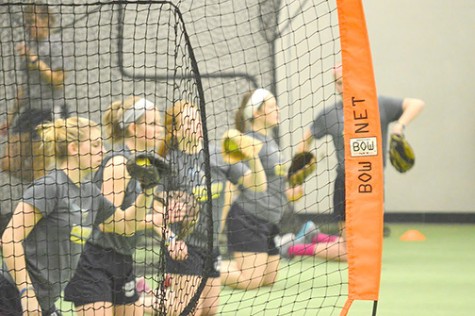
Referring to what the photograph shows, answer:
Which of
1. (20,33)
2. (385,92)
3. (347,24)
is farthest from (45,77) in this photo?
(385,92)

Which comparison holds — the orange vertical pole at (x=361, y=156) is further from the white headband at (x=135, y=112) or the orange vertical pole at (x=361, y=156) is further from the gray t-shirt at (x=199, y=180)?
the white headband at (x=135, y=112)

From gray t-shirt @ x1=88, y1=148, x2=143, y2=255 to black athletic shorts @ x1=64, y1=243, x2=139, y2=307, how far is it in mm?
26

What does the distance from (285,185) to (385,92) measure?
309 centimetres

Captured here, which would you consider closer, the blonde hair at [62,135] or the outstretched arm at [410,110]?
the blonde hair at [62,135]

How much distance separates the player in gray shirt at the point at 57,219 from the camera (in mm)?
4496

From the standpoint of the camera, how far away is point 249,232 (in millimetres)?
6492

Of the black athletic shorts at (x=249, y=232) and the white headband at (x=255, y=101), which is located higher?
the white headband at (x=255, y=101)

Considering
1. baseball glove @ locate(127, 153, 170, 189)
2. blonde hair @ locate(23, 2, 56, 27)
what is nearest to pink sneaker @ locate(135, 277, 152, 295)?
baseball glove @ locate(127, 153, 170, 189)

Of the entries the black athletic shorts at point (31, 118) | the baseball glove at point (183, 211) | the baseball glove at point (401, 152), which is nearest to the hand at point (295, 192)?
the baseball glove at point (401, 152)

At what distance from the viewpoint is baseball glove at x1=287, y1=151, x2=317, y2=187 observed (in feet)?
20.8

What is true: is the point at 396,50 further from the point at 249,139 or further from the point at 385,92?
the point at 249,139

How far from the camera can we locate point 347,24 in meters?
3.81

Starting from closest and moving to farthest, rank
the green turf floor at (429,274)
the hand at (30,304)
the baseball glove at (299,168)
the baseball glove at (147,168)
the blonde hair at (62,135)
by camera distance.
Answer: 1. the baseball glove at (147,168)
2. the hand at (30,304)
3. the blonde hair at (62,135)
4. the green turf floor at (429,274)
5. the baseball glove at (299,168)

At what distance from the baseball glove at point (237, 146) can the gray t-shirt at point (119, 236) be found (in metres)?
0.82
